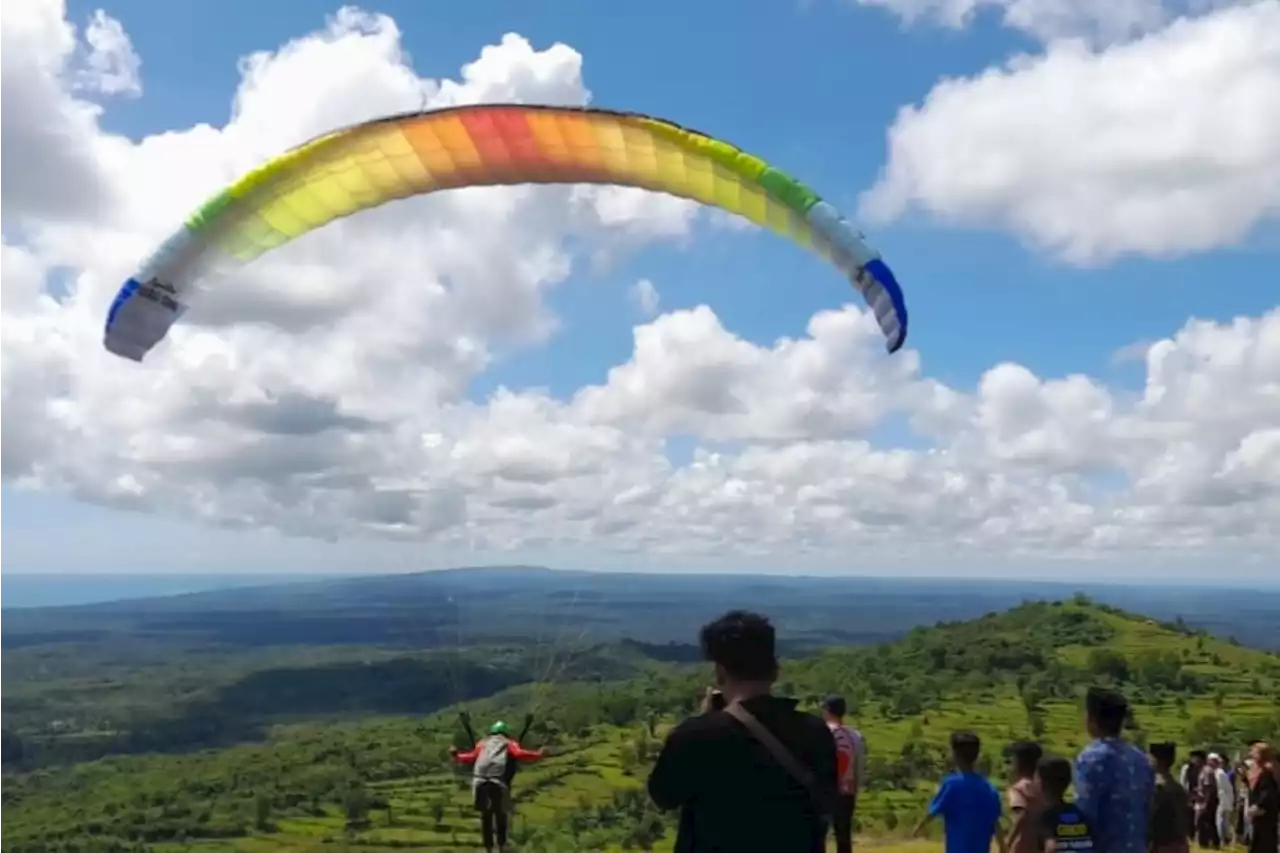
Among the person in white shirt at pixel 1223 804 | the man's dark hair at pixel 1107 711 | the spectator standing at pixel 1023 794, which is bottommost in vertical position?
the person in white shirt at pixel 1223 804

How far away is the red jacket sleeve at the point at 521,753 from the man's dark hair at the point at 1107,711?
5320 mm

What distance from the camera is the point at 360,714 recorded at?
12788 cm

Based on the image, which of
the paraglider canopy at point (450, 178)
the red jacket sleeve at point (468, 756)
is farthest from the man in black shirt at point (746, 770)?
the red jacket sleeve at point (468, 756)

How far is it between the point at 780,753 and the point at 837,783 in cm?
36

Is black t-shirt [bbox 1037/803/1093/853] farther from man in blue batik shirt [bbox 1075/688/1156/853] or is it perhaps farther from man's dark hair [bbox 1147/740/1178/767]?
man's dark hair [bbox 1147/740/1178/767]

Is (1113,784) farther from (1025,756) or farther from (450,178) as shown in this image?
(450,178)

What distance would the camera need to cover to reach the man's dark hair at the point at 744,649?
4070 mm

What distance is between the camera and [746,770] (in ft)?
13.0

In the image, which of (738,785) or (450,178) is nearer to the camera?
(738,785)

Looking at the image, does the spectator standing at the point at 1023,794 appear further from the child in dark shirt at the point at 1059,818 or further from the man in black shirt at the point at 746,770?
the man in black shirt at the point at 746,770

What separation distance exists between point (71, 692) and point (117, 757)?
71.1 metres

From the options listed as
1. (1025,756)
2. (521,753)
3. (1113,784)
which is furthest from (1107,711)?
(521,753)

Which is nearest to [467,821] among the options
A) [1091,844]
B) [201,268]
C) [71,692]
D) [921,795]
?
[921,795]

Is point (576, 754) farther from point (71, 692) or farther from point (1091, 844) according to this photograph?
point (71, 692)
